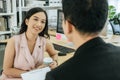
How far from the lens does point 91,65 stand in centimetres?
71

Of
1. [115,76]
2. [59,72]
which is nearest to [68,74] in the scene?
[59,72]

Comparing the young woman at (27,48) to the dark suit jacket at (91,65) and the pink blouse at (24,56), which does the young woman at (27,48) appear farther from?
the dark suit jacket at (91,65)

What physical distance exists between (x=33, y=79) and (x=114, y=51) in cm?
85

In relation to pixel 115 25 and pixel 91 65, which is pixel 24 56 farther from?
pixel 115 25

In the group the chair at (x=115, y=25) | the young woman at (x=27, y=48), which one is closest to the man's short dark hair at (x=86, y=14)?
the young woman at (x=27, y=48)

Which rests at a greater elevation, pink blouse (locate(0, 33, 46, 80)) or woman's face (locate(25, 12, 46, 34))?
woman's face (locate(25, 12, 46, 34))

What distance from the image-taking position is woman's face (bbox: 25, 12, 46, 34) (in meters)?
1.89

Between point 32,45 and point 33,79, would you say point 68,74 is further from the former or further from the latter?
point 32,45

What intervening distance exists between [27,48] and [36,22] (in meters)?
0.23

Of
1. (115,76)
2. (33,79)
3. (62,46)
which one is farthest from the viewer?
(62,46)

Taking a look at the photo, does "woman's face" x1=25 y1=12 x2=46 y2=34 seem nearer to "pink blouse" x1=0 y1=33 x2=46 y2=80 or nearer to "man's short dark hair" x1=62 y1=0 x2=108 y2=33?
"pink blouse" x1=0 y1=33 x2=46 y2=80

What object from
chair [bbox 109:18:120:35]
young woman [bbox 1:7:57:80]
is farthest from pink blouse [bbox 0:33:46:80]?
chair [bbox 109:18:120:35]

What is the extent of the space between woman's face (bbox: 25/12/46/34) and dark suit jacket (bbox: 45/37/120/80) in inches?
46.5

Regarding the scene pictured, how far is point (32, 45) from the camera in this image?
197 cm
